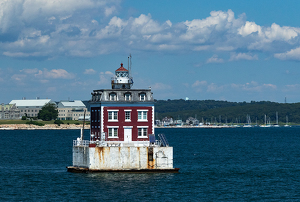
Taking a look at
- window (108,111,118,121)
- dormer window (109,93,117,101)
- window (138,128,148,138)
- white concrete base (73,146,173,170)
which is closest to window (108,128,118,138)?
window (108,111,118,121)

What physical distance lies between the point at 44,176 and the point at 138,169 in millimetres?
13513

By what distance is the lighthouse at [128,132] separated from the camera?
55625 mm

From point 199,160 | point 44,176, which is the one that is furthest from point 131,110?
point 199,160

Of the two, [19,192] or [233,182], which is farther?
[233,182]

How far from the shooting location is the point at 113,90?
58.6 metres

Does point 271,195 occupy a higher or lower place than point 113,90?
lower

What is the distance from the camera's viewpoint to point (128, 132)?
192 feet

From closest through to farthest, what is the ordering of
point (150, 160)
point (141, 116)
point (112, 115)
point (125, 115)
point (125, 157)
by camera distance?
point (125, 157) → point (150, 160) → point (112, 115) → point (125, 115) → point (141, 116)

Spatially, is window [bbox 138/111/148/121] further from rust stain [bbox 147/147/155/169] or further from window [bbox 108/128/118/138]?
rust stain [bbox 147/147/155/169]

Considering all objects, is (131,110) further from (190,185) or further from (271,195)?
(271,195)

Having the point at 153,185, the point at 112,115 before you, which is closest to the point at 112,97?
the point at 112,115

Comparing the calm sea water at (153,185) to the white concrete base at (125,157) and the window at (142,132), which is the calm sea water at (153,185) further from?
the window at (142,132)

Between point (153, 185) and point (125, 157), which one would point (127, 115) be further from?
point (153, 185)

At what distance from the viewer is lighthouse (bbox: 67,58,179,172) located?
182 ft
